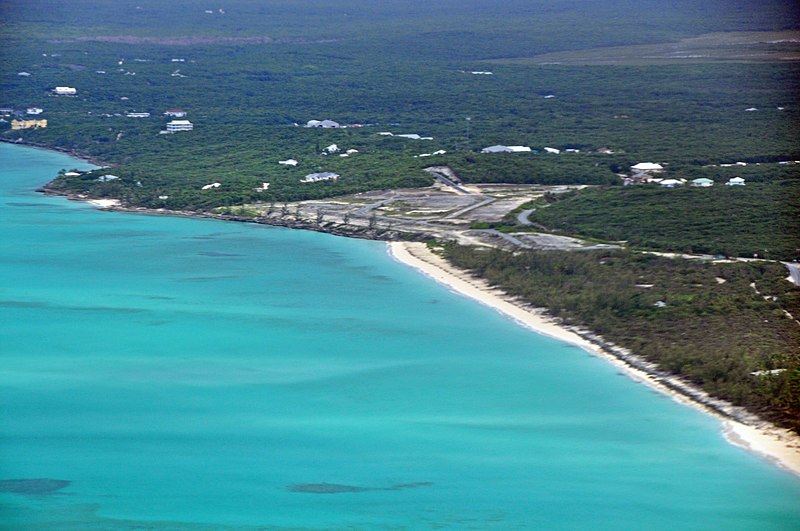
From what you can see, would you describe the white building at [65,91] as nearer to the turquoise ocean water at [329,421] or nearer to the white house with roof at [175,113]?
the white house with roof at [175,113]

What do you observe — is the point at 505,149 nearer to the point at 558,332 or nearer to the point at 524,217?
the point at 524,217

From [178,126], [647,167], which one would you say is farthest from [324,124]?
[647,167]

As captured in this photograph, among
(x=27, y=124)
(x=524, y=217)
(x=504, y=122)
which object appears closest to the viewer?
(x=524, y=217)

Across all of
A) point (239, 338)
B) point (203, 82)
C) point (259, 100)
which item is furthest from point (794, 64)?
point (239, 338)

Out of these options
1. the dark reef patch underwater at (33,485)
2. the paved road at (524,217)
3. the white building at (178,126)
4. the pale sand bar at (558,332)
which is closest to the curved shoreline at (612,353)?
the pale sand bar at (558,332)

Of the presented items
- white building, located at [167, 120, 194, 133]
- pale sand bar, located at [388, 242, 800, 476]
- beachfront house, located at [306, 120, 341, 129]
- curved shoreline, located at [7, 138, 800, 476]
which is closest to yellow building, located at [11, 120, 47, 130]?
white building, located at [167, 120, 194, 133]

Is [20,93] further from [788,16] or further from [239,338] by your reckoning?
[239,338]

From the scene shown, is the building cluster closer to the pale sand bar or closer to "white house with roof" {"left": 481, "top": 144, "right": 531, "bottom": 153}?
"white house with roof" {"left": 481, "top": 144, "right": 531, "bottom": 153}
